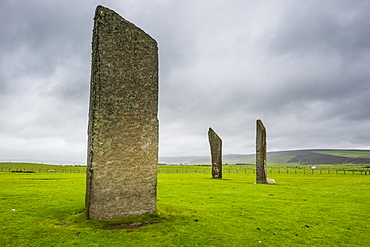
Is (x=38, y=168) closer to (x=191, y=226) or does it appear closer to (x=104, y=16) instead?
(x=104, y=16)

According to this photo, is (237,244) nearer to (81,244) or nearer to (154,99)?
(81,244)

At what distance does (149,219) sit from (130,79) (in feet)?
17.1

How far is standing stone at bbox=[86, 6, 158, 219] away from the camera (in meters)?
9.16

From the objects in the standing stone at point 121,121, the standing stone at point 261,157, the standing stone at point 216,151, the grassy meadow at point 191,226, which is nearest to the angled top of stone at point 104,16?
the standing stone at point 121,121

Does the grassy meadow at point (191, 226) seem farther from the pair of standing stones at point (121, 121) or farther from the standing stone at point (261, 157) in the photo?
the standing stone at point (261, 157)

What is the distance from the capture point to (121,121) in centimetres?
967

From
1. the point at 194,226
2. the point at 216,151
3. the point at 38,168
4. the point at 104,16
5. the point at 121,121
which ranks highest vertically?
the point at 104,16

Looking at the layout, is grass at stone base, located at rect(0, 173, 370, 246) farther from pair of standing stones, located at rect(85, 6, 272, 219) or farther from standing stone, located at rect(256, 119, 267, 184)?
standing stone, located at rect(256, 119, 267, 184)

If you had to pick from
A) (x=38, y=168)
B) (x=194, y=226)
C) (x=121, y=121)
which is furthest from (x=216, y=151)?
(x=38, y=168)

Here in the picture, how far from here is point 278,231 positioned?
8.92 meters

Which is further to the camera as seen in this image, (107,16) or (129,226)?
(107,16)

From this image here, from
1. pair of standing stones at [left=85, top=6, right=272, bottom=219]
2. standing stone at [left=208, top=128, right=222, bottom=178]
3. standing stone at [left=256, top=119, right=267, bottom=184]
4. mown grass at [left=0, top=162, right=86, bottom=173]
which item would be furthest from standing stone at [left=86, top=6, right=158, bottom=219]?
mown grass at [left=0, top=162, right=86, bottom=173]

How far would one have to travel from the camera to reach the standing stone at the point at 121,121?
30.0 ft

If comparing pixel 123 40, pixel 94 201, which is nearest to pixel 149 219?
pixel 94 201
